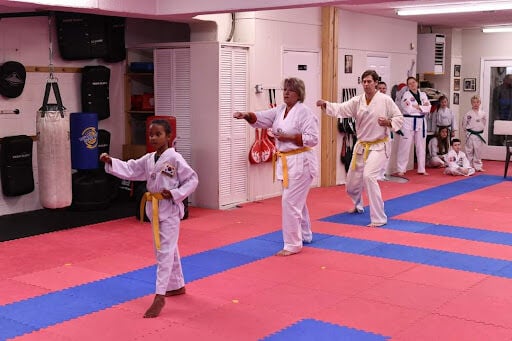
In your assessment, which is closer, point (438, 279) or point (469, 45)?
point (438, 279)

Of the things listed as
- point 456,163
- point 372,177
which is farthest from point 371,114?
point 456,163

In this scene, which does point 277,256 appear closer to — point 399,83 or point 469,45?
point 399,83

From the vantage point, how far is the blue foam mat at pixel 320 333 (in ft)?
12.0

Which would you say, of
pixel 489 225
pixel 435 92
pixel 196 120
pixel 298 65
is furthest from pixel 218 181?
pixel 435 92

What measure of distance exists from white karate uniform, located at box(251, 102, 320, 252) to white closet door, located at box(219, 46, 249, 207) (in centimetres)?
209

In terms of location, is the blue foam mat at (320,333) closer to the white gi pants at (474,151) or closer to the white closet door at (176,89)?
the white closet door at (176,89)

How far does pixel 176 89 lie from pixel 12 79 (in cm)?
185

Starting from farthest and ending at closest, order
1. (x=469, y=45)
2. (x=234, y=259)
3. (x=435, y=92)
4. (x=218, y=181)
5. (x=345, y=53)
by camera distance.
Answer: (x=469, y=45), (x=435, y=92), (x=345, y=53), (x=218, y=181), (x=234, y=259)

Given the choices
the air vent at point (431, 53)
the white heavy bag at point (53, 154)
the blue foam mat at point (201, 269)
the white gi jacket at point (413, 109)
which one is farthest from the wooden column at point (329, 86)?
the white heavy bag at point (53, 154)

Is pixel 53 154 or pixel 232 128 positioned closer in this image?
pixel 53 154

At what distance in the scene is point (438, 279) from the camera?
15.8ft

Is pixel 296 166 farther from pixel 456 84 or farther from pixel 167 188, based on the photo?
pixel 456 84

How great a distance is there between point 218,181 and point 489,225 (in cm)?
301

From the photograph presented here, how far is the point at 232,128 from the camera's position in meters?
7.77
